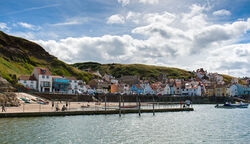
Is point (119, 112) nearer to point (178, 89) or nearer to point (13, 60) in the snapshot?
point (178, 89)

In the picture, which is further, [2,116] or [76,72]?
[76,72]

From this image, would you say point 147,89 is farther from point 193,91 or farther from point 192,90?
point 193,91

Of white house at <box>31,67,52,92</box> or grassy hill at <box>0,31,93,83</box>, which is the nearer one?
white house at <box>31,67,52,92</box>

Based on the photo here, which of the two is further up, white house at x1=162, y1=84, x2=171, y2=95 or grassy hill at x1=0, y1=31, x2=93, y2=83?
grassy hill at x1=0, y1=31, x2=93, y2=83

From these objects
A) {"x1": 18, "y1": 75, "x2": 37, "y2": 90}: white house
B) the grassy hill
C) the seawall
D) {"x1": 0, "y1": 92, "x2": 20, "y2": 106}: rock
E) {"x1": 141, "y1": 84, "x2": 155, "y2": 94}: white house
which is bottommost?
the seawall

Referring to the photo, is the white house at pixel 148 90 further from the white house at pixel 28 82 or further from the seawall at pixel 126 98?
the white house at pixel 28 82

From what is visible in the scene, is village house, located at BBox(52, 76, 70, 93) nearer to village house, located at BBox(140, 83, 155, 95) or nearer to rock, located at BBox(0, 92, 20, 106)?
rock, located at BBox(0, 92, 20, 106)

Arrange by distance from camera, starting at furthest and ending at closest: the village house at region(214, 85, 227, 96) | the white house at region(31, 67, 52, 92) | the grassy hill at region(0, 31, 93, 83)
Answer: the village house at region(214, 85, 227, 96)
the grassy hill at region(0, 31, 93, 83)
the white house at region(31, 67, 52, 92)

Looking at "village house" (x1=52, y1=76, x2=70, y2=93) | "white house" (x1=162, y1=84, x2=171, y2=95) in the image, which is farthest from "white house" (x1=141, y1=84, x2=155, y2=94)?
"village house" (x1=52, y1=76, x2=70, y2=93)

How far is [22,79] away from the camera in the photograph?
106 meters

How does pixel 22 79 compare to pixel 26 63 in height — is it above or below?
below

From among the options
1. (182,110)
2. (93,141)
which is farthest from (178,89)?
(93,141)

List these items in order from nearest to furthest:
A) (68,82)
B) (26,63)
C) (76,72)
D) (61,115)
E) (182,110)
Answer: (61,115)
(182,110)
(68,82)
(26,63)
(76,72)

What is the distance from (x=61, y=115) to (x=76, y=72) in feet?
484
